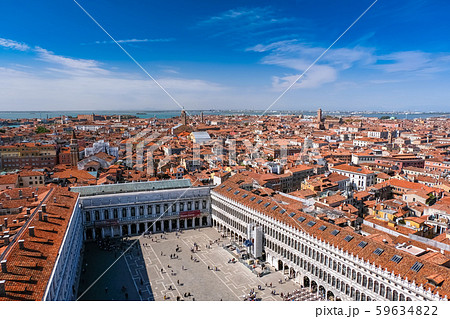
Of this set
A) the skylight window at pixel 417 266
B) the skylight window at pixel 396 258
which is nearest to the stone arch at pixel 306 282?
the skylight window at pixel 396 258

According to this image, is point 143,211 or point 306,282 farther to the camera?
point 143,211

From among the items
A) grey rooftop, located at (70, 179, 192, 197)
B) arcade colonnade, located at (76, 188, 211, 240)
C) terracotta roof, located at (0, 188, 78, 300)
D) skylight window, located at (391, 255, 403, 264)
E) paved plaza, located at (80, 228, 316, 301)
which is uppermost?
terracotta roof, located at (0, 188, 78, 300)

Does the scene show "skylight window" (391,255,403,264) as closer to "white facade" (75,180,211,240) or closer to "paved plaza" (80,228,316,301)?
"paved plaza" (80,228,316,301)

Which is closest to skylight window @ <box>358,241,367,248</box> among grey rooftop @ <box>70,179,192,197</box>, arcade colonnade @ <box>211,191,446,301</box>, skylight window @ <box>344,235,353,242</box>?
skylight window @ <box>344,235,353,242</box>

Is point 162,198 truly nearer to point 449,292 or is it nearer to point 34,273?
point 34,273

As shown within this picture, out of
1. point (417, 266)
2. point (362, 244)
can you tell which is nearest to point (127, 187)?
point (362, 244)

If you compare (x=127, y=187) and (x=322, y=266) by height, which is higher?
Answer: (x=127, y=187)

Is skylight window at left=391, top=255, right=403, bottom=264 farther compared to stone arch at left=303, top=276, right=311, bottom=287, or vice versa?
stone arch at left=303, top=276, right=311, bottom=287

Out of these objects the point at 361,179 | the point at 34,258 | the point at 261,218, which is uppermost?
the point at 34,258

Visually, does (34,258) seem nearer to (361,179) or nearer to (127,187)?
(127,187)

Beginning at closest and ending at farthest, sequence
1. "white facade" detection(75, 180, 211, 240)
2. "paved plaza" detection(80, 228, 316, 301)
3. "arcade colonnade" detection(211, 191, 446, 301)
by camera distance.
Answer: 1. "arcade colonnade" detection(211, 191, 446, 301)
2. "paved plaza" detection(80, 228, 316, 301)
3. "white facade" detection(75, 180, 211, 240)

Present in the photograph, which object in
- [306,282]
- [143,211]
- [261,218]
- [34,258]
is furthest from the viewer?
[143,211]
